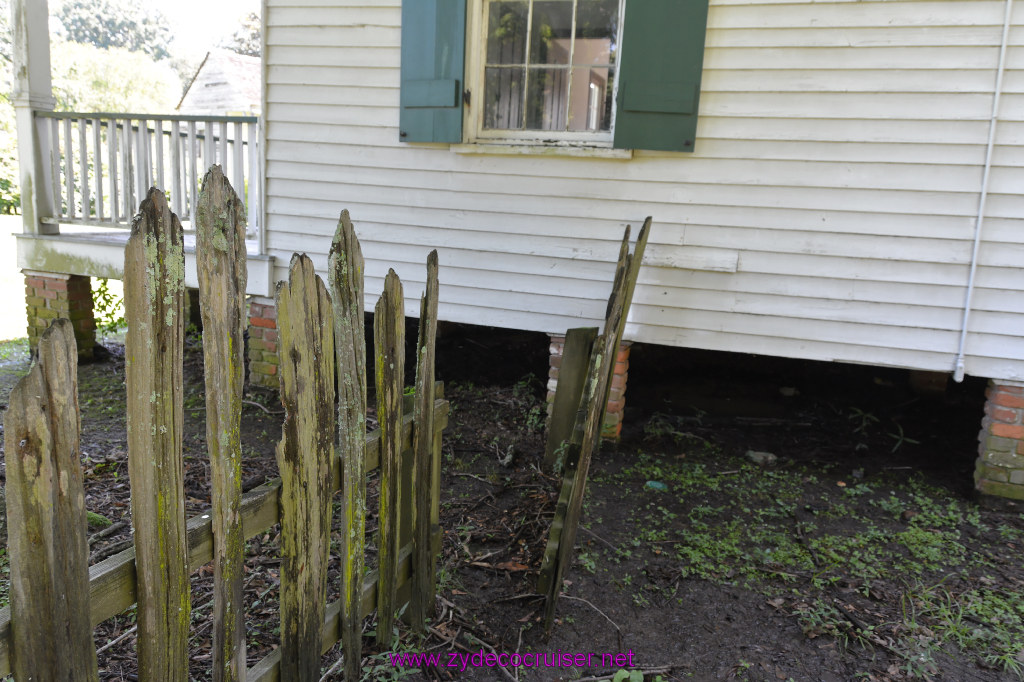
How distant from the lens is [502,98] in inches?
189

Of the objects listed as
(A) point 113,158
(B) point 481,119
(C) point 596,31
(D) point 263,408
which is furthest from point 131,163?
(C) point 596,31

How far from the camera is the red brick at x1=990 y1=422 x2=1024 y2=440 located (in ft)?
13.8

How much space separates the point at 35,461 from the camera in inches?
44.6

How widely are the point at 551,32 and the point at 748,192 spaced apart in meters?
1.72

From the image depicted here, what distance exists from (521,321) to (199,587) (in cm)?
276

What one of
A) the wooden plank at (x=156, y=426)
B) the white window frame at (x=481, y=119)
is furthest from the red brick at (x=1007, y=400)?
the wooden plank at (x=156, y=426)

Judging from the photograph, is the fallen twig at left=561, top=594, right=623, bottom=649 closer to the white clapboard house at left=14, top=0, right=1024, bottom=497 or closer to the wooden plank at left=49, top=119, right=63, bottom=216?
the white clapboard house at left=14, top=0, right=1024, bottom=497

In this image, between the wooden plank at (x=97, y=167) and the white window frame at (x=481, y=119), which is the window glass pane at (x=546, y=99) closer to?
the white window frame at (x=481, y=119)

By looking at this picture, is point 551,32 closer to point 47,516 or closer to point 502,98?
point 502,98

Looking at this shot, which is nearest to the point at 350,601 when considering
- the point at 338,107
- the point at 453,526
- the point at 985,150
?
the point at 453,526

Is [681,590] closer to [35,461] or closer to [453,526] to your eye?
[453,526]

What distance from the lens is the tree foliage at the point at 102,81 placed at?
28.0m

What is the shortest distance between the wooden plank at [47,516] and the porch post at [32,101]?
18.5ft

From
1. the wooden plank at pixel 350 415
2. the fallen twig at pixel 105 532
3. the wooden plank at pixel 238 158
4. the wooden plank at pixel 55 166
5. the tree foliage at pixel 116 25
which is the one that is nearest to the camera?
the wooden plank at pixel 350 415
